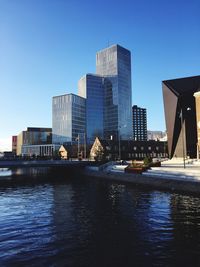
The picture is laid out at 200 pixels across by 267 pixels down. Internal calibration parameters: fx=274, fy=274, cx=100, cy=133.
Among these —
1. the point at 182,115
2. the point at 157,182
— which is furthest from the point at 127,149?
the point at 157,182

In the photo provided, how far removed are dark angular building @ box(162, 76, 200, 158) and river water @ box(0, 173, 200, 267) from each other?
5842cm

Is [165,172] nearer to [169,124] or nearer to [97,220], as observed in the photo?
[97,220]

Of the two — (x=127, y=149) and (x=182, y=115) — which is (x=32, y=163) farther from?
(x=127, y=149)

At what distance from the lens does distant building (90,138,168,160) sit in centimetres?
13725

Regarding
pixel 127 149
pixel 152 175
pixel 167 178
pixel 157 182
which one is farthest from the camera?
→ pixel 127 149

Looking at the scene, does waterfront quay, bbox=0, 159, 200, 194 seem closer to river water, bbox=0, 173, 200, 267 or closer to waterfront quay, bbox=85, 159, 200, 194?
waterfront quay, bbox=85, 159, 200, 194

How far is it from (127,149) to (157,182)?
292ft

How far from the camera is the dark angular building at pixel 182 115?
302ft

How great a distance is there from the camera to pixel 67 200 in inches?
1590

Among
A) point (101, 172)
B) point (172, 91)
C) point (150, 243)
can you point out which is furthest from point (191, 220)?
point (172, 91)

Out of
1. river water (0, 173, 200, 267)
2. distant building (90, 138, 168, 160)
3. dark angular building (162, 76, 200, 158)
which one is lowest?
river water (0, 173, 200, 267)

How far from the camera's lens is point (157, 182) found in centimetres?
5297

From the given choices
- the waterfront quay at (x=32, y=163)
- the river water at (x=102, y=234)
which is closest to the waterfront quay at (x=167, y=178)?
the river water at (x=102, y=234)

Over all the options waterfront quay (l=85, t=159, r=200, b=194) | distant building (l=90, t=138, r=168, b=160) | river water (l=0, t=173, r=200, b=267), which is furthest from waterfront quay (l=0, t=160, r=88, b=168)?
river water (l=0, t=173, r=200, b=267)
